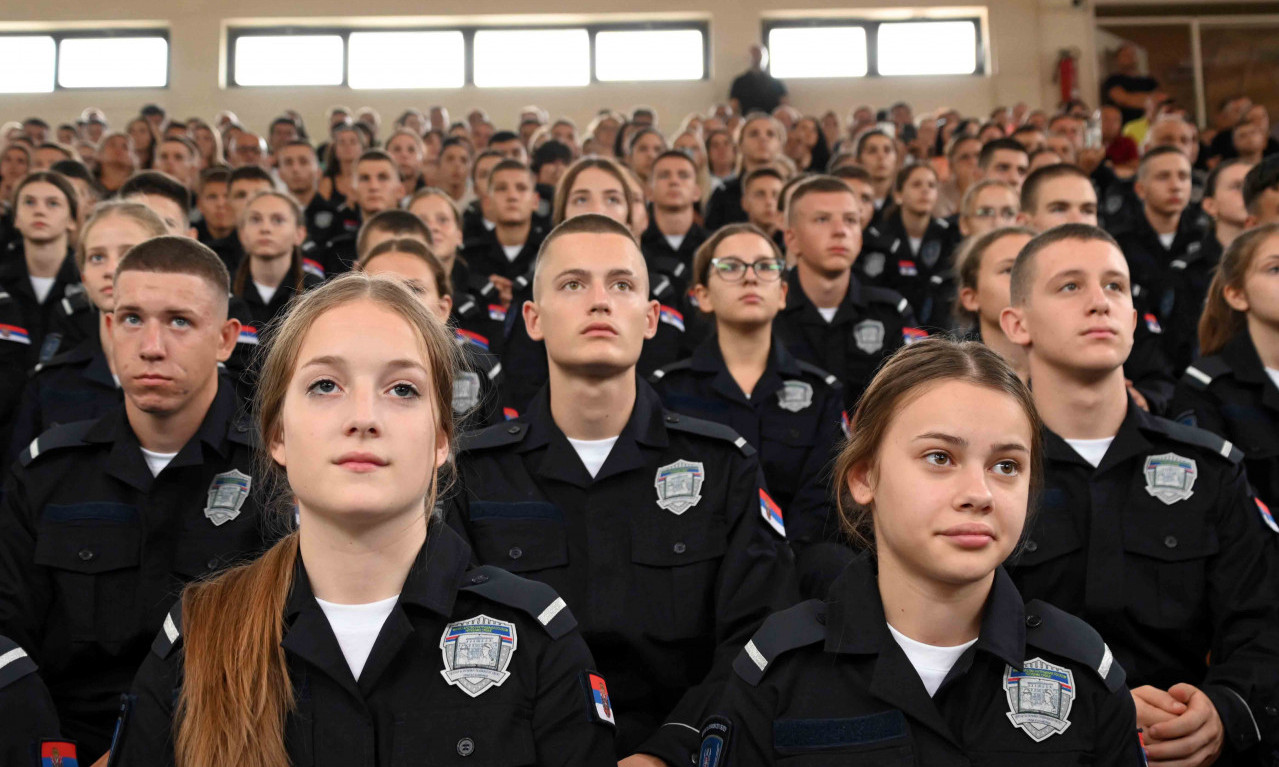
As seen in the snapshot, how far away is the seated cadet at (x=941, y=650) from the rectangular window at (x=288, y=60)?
11961 mm

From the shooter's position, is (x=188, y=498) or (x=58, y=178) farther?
(x=58, y=178)

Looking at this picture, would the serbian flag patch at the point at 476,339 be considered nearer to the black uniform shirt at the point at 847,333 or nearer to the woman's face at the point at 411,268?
the woman's face at the point at 411,268

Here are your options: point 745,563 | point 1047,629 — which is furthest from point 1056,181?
point 1047,629

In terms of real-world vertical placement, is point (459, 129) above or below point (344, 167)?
above

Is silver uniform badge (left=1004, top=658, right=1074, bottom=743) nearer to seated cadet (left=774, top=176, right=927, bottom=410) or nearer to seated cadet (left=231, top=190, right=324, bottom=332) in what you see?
seated cadet (left=774, top=176, right=927, bottom=410)

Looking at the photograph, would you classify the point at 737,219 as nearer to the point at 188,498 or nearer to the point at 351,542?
the point at 188,498

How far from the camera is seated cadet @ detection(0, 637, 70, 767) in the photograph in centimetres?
179

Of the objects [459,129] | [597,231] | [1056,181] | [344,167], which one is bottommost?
[597,231]

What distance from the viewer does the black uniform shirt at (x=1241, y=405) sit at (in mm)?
2984

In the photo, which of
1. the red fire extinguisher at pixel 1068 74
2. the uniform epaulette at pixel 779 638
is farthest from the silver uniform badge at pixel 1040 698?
the red fire extinguisher at pixel 1068 74

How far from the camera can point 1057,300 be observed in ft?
8.40

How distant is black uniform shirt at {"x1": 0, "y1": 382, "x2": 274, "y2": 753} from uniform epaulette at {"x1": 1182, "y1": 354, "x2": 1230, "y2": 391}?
250cm

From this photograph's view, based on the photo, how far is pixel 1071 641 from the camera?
1.77m

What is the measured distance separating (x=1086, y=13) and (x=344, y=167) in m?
8.66
